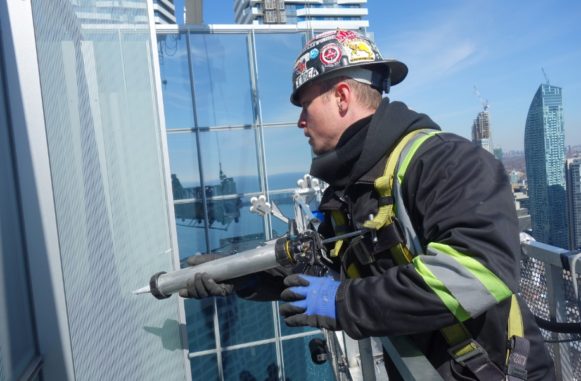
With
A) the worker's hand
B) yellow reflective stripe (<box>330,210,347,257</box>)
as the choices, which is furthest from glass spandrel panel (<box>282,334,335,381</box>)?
yellow reflective stripe (<box>330,210,347,257</box>)

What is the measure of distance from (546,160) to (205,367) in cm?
1523

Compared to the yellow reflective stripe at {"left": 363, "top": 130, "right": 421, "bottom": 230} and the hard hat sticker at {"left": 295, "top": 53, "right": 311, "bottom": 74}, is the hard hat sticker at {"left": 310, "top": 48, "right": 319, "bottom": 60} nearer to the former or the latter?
the hard hat sticker at {"left": 295, "top": 53, "right": 311, "bottom": 74}

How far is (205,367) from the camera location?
7113mm

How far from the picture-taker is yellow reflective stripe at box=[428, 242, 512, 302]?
1.35 meters

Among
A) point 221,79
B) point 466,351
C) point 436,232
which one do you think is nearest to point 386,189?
point 436,232

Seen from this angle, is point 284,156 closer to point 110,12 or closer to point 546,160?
point 110,12

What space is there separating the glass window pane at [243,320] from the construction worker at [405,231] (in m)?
5.44

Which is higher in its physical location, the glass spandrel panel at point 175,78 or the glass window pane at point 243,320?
the glass spandrel panel at point 175,78

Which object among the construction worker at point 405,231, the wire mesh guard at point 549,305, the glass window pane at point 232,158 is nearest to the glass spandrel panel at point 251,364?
the glass window pane at point 232,158

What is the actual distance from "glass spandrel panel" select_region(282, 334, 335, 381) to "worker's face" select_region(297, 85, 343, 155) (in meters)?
6.22

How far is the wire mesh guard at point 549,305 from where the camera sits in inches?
93.7

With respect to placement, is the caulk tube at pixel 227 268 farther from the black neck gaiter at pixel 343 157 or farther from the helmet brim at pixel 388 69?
the helmet brim at pixel 388 69

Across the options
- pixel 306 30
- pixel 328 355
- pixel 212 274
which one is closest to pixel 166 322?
pixel 212 274

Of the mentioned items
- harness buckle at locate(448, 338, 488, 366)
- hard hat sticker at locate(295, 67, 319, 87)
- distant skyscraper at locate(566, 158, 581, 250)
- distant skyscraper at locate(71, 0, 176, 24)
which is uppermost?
distant skyscraper at locate(71, 0, 176, 24)
